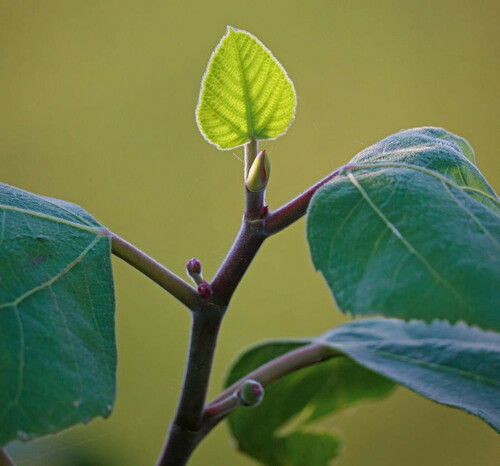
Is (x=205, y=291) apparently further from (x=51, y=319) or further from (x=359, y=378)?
(x=359, y=378)

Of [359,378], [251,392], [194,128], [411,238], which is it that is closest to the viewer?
[411,238]

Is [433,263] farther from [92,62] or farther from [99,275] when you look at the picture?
[92,62]

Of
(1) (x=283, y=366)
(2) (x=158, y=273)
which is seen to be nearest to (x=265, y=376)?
(1) (x=283, y=366)

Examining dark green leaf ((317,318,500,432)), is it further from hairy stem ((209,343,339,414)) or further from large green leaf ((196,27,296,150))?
large green leaf ((196,27,296,150))

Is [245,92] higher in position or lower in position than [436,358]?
higher

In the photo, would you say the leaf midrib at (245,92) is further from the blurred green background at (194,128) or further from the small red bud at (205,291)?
the blurred green background at (194,128)

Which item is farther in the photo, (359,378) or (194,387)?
(359,378)

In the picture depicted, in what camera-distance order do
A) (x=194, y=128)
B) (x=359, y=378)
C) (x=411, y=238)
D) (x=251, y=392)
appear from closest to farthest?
(x=411, y=238) < (x=251, y=392) < (x=359, y=378) < (x=194, y=128)
